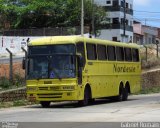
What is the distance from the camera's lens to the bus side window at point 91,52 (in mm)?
26381

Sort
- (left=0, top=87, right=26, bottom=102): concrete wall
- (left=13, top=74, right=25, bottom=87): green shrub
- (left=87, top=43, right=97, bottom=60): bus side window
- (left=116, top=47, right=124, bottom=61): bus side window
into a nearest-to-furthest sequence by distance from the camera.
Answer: (left=87, top=43, right=97, bottom=60): bus side window → (left=0, top=87, right=26, bottom=102): concrete wall → (left=116, top=47, right=124, bottom=61): bus side window → (left=13, top=74, right=25, bottom=87): green shrub

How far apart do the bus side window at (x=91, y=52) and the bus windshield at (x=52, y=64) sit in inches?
69.9

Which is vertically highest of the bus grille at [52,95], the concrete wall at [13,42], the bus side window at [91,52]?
the concrete wall at [13,42]

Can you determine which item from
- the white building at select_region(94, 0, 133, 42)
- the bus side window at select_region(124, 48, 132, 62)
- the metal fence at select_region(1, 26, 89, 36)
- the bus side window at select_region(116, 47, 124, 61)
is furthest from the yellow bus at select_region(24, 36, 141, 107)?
the white building at select_region(94, 0, 133, 42)

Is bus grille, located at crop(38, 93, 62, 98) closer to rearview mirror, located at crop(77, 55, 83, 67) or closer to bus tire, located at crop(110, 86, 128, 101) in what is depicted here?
rearview mirror, located at crop(77, 55, 83, 67)

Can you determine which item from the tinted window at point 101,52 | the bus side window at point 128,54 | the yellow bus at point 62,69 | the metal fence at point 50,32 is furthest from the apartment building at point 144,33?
the yellow bus at point 62,69

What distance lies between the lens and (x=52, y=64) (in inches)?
977

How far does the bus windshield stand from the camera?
2469 centimetres

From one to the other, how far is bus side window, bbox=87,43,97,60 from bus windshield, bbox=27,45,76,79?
69.9 inches

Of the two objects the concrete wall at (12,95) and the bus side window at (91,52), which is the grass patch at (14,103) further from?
the bus side window at (91,52)

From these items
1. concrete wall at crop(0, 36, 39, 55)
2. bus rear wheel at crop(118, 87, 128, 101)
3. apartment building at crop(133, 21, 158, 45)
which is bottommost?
bus rear wheel at crop(118, 87, 128, 101)

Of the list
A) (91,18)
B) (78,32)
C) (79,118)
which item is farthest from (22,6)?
(79,118)

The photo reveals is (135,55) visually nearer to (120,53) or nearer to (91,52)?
(120,53)

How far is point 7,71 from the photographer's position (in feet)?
111
